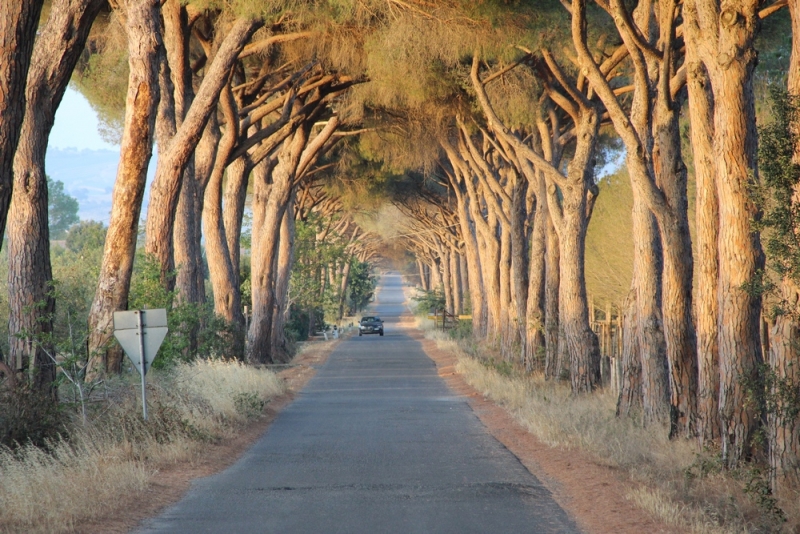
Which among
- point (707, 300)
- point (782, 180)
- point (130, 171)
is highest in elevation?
point (130, 171)

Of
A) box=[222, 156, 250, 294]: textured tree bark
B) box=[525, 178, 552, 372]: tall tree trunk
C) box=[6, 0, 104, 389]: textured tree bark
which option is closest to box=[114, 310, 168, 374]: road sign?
box=[6, 0, 104, 389]: textured tree bark

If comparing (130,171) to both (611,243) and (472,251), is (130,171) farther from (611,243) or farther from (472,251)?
(472,251)

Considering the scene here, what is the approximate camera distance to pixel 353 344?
5334 cm

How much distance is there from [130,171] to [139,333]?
11.4ft

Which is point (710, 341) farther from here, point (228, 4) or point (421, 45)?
point (228, 4)

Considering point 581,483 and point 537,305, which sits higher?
point 537,305

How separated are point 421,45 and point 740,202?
31.4 ft

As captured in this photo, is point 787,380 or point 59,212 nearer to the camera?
point 787,380

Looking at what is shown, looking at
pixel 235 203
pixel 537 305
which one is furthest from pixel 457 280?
pixel 537 305

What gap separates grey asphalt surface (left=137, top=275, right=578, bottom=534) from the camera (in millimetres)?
8781

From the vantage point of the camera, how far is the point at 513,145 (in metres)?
21.2

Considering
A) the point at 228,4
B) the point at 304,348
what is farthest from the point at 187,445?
the point at 304,348

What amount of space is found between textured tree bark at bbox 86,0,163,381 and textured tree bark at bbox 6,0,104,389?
97 centimetres

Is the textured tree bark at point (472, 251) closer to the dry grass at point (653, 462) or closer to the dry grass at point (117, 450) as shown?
the dry grass at point (653, 462)
